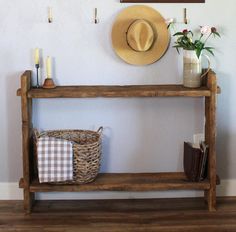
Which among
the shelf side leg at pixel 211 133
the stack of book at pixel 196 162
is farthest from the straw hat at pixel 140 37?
the stack of book at pixel 196 162

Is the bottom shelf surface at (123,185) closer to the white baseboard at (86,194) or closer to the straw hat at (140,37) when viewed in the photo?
the white baseboard at (86,194)

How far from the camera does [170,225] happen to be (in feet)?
9.64

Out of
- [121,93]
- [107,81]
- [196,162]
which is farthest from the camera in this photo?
[107,81]

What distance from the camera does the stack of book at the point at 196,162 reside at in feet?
10.1

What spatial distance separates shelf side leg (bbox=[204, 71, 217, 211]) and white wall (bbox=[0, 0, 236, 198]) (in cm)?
15

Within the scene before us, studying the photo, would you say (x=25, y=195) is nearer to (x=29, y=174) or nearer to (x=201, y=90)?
(x=29, y=174)

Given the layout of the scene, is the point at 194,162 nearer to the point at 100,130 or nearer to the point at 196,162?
the point at 196,162

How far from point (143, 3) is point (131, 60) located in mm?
363

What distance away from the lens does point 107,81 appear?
3.20 metres

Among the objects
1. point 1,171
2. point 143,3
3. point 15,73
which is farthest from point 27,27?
point 1,171

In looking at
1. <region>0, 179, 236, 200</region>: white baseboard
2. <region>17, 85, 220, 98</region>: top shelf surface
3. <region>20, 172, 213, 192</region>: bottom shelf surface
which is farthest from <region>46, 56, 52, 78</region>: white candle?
<region>0, 179, 236, 200</region>: white baseboard

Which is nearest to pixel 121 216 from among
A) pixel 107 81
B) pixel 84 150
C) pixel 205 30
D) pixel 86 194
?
pixel 86 194

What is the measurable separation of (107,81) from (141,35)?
0.38m

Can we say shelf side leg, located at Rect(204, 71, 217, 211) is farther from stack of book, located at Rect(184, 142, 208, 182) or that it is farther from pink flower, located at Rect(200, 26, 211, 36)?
pink flower, located at Rect(200, 26, 211, 36)
